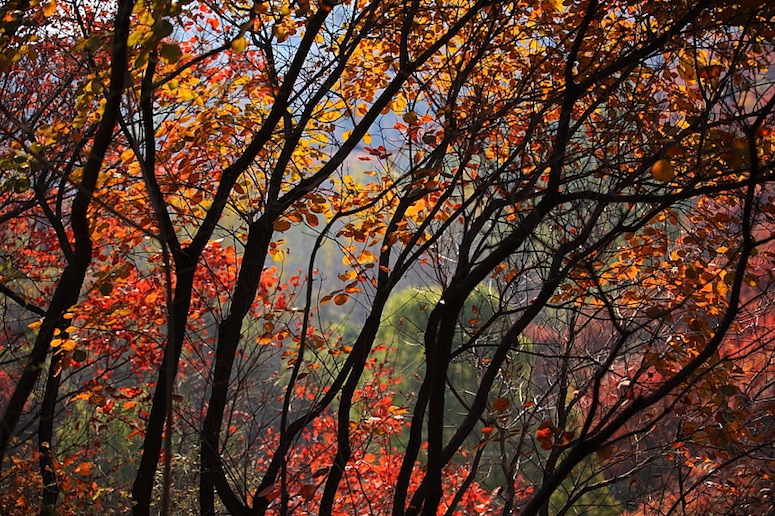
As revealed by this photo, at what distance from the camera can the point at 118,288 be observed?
282 inches

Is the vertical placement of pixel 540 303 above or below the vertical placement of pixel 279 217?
below

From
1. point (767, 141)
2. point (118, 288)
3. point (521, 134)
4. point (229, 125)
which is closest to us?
point (767, 141)

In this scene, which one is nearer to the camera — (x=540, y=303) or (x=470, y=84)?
(x=540, y=303)

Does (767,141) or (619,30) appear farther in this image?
(619,30)

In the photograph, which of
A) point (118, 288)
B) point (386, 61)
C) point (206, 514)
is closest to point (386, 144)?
point (386, 61)

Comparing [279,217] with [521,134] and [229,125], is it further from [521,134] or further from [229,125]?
[521,134]

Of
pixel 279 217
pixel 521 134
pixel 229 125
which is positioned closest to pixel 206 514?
pixel 279 217

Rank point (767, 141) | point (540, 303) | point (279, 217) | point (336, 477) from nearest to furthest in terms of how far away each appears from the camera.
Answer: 1. point (540, 303)
2. point (767, 141)
3. point (279, 217)
4. point (336, 477)

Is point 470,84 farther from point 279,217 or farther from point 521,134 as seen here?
point 279,217

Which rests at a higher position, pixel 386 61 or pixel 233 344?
pixel 386 61

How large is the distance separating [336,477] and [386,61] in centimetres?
265

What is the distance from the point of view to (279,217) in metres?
4.33

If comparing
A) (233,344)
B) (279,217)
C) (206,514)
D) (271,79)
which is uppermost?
(271,79)

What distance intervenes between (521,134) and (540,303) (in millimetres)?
2636
